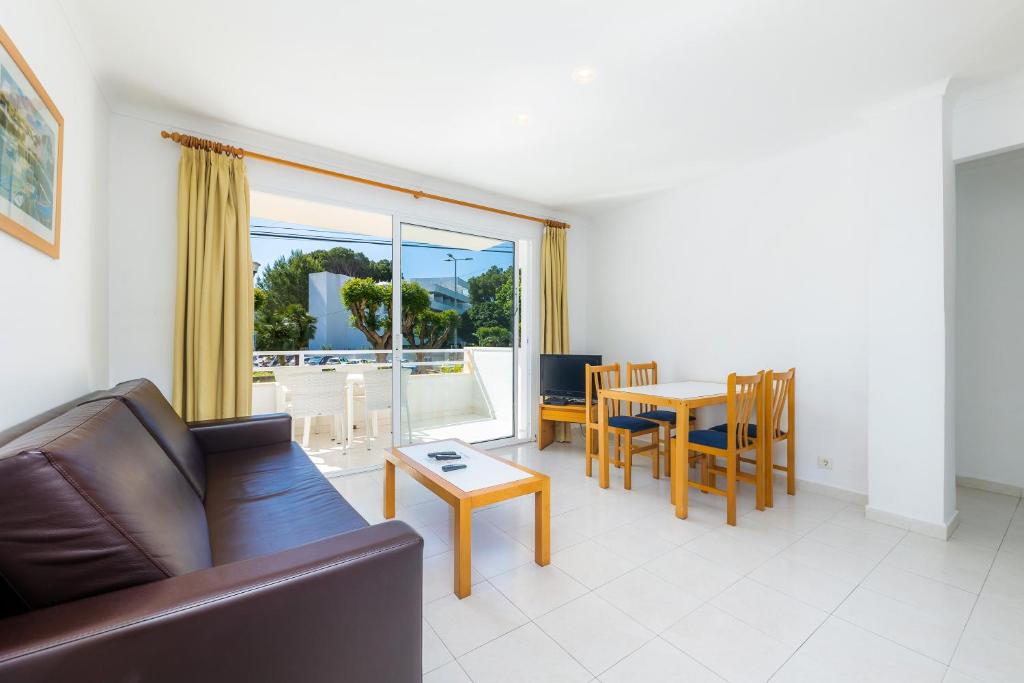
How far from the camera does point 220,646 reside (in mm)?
899

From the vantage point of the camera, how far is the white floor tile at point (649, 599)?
175 cm

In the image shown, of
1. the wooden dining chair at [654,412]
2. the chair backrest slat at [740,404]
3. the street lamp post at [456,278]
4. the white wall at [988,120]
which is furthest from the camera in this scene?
the street lamp post at [456,278]

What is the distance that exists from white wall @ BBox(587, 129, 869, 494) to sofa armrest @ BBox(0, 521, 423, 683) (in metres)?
3.17

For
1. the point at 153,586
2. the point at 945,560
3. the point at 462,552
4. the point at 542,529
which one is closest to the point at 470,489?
the point at 462,552

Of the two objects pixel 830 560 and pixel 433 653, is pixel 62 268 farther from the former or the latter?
pixel 830 560

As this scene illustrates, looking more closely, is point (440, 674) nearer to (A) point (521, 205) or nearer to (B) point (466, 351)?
(B) point (466, 351)

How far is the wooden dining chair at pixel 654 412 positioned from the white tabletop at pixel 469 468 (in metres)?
1.52

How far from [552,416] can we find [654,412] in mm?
999

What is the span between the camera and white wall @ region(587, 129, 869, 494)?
2.99 meters

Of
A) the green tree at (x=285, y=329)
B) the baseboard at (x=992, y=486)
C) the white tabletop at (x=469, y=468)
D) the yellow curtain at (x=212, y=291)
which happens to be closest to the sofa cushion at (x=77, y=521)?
the white tabletop at (x=469, y=468)

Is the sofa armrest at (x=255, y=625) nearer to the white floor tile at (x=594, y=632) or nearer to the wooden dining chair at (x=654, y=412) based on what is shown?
the white floor tile at (x=594, y=632)

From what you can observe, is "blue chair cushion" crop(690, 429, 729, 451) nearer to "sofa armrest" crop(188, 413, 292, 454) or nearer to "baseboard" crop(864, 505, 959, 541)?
"baseboard" crop(864, 505, 959, 541)

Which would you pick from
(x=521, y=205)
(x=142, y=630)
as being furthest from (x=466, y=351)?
(x=142, y=630)

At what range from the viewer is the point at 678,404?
276 centimetres
